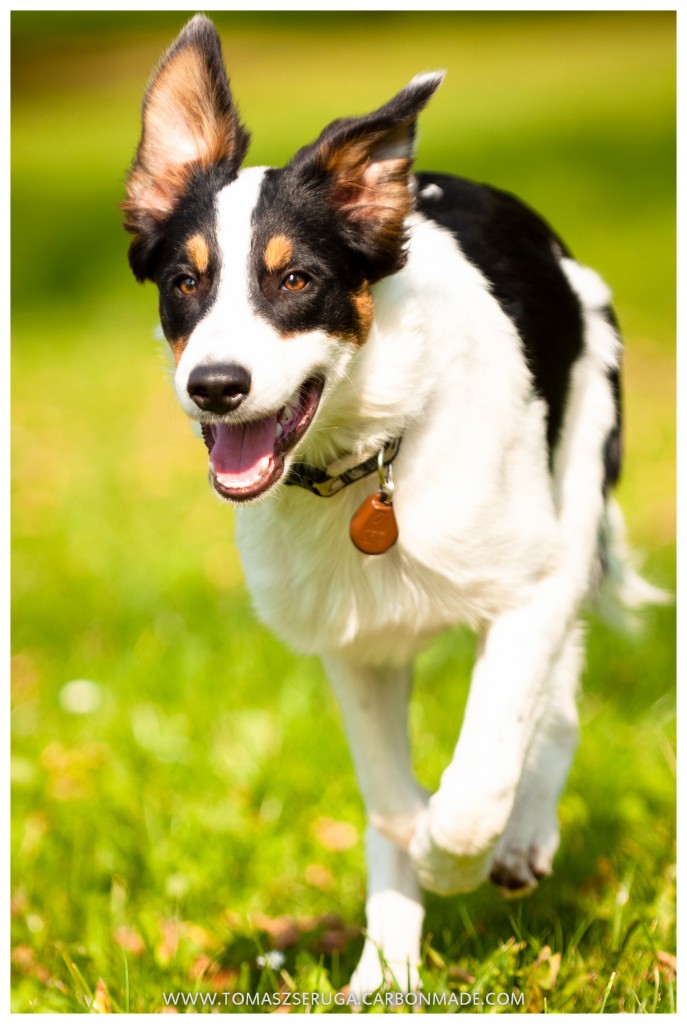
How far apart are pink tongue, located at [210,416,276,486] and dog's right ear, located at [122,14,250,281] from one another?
60 cm

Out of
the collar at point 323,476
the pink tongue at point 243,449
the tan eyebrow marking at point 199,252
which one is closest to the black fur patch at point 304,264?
the tan eyebrow marking at point 199,252

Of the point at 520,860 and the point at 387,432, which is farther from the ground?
the point at 387,432

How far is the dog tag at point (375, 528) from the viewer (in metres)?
3.06

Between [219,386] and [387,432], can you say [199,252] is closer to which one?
[219,386]

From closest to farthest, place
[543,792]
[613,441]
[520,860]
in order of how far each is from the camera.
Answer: [520,860] < [543,792] < [613,441]

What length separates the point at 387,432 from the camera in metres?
3.08

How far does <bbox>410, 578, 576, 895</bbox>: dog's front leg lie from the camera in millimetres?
2969

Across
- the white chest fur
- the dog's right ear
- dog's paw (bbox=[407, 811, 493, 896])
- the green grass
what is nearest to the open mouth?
the white chest fur

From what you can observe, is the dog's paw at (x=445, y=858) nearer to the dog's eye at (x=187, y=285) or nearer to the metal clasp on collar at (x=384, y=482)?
the metal clasp on collar at (x=384, y=482)

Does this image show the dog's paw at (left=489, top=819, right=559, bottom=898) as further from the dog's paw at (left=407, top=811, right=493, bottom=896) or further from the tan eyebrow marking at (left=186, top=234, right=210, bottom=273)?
the tan eyebrow marking at (left=186, top=234, right=210, bottom=273)

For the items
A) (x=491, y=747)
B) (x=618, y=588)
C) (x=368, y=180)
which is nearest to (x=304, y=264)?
(x=368, y=180)

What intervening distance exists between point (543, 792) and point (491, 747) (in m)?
0.55

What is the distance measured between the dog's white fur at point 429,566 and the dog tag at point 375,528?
0.04m
